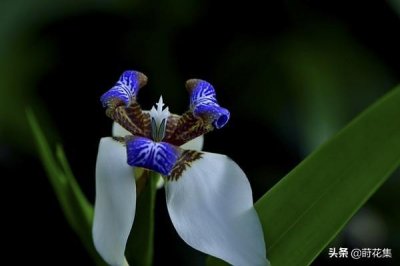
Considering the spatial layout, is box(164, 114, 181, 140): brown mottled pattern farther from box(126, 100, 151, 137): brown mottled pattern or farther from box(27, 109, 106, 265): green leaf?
box(27, 109, 106, 265): green leaf

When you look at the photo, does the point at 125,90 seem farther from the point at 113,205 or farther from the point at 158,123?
the point at 113,205

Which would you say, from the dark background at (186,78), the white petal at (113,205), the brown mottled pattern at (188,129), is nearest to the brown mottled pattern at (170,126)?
the brown mottled pattern at (188,129)

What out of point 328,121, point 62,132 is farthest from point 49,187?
point 328,121

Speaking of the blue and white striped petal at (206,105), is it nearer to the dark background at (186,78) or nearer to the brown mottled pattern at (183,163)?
the brown mottled pattern at (183,163)

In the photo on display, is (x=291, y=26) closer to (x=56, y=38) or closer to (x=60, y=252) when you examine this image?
(x=56, y=38)

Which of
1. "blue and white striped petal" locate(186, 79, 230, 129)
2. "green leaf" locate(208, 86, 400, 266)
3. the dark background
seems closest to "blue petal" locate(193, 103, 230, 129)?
"blue and white striped petal" locate(186, 79, 230, 129)

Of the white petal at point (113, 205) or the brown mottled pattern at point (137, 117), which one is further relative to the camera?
the brown mottled pattern at point (137, 117)

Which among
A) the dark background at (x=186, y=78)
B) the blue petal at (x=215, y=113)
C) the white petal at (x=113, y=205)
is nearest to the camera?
the white petal at (x=113, y=205)
